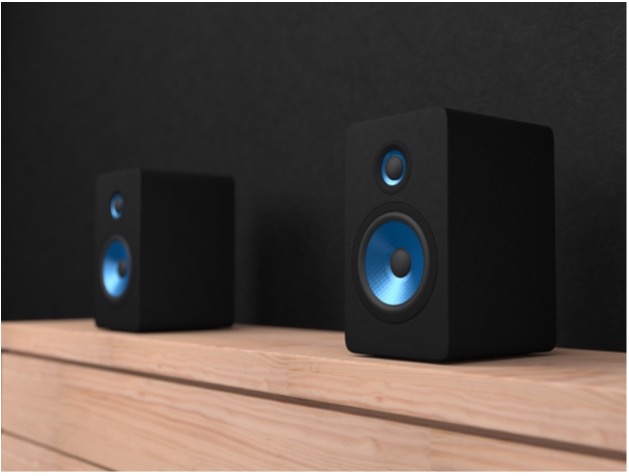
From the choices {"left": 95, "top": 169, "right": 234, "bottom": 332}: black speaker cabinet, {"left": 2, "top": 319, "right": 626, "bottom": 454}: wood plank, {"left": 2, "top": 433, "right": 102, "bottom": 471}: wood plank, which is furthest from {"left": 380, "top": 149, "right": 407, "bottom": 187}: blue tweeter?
{"left": 2, "top": 433, "right": 102, "bottom": 471}: wood plank

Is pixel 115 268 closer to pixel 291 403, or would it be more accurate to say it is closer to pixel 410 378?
pixel 291 403

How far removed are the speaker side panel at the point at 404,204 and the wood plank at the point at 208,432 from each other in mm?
101

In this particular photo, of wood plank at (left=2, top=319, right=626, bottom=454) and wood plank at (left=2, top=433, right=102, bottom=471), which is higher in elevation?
wood plank at (left=2, top=319, right=626, bottom=454)

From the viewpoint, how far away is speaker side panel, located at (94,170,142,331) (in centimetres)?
158

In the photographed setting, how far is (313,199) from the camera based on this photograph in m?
1.78

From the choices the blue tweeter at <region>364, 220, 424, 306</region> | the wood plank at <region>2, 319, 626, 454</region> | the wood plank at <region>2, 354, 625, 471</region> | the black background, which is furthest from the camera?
the black background

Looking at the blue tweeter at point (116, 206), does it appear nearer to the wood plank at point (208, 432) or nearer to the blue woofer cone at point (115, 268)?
the blue woofer cone at point (115, 268)

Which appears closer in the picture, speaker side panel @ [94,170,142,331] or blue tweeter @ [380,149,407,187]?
blue tweeter @ [380,149,407,187]

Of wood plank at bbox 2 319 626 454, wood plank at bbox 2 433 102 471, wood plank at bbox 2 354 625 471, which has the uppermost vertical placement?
wood plank at bbox 2 319 626 454

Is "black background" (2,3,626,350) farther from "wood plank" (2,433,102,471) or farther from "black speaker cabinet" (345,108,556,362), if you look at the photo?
"wood plank" (2,433,102,471)

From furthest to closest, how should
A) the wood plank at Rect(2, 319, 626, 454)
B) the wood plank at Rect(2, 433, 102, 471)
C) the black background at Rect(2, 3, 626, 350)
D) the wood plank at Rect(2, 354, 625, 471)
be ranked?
the wood plank at Rect(2, 433, 102, 471) < the black background at Rect(2, 3, 626, 350) < the wood plank at Rect(2, 354, 625, 471) < the wood plank at Rect(2, 319, 626, 454)

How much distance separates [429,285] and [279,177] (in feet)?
2.88

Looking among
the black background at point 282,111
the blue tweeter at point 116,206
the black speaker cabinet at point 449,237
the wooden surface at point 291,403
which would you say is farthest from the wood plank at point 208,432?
the black background at point 282,111

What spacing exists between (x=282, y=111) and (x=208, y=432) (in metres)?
0.82
